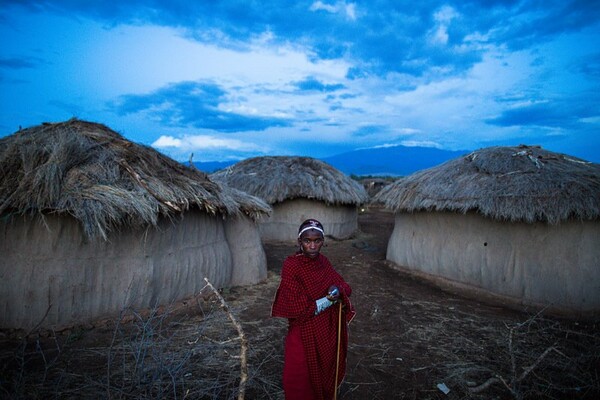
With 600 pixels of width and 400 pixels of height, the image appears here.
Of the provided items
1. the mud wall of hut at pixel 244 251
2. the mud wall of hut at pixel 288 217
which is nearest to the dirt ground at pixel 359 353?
the mud wall of hut at pixel 244 251

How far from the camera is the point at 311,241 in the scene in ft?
8.46

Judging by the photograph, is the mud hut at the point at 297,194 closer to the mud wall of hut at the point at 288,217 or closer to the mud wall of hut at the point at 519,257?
the mud wall of hut at the point at 288,217

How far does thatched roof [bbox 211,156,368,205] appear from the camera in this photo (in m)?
11.4

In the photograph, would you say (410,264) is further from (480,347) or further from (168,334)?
(168,334)

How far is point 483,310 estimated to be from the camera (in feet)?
18.4

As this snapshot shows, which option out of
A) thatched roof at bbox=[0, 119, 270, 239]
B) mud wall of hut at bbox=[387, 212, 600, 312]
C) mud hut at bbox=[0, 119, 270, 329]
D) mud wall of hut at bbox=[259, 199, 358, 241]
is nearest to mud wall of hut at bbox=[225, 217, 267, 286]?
mud hut at bbox=[0, 119, 270, 329]

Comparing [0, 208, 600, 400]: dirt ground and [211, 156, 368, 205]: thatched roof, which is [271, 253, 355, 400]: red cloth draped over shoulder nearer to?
[0, 208, 600, 400]: dirt ground

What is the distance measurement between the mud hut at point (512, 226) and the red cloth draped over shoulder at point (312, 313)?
448cm

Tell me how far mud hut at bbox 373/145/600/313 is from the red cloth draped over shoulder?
4.48 metres

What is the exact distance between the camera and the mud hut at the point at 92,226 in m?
4.03

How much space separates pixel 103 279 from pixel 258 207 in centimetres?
289

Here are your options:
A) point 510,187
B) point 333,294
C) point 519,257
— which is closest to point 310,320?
point 333,294

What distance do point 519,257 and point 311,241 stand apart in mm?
4999

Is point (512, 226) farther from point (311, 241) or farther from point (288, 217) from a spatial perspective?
point (288, 217)
